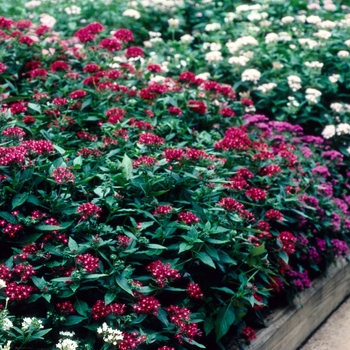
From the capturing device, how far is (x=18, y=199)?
2.88 m

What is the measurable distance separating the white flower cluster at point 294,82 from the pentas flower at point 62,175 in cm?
310

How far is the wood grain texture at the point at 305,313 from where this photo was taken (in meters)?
3.57

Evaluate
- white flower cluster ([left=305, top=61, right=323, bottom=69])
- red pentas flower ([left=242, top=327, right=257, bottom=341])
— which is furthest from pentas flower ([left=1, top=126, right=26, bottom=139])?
white flower cluster ([left=305, top=61, right=323, bottom=69])

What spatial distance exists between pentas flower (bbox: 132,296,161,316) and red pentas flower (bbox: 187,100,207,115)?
1904mm

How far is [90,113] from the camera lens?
13.3ft

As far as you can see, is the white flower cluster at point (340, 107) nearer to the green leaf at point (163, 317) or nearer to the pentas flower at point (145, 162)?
the pentas flower at point (145, 162)

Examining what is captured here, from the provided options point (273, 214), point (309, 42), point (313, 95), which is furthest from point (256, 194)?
point (309, 42)

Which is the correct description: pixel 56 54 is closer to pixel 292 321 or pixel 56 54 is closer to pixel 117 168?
pixel 117 168

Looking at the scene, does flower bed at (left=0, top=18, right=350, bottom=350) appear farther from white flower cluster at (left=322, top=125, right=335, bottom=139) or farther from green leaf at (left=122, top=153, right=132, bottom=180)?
white flower cluster at (left=322, top=125, right=335, bottom=139)

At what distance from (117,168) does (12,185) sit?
0.57 meters

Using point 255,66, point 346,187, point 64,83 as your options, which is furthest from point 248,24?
point 64,83

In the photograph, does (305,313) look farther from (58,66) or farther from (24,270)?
(58,66)

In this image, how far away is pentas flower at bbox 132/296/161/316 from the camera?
2672 mm

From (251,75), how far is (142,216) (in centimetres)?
274
